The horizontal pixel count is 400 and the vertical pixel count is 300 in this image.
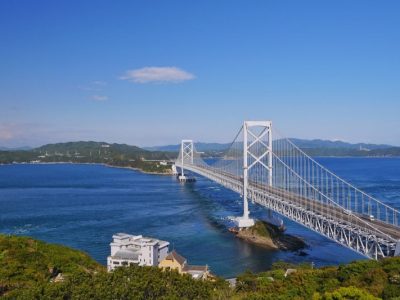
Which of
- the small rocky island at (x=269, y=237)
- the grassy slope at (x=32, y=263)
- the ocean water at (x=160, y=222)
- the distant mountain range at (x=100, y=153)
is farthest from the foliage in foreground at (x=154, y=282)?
the distant mountain range at (x=100, y=153)

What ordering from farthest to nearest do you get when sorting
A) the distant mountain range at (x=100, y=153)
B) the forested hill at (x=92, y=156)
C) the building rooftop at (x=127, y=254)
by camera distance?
the distant mountain range at (x=100, y=153)
the forested hill at (x=92, y=156)
the building rooftop at (x=127, y=254)

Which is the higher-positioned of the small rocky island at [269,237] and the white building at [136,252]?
the white building at [136,252]

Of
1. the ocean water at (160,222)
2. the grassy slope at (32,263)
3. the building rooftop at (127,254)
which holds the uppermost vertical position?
the grassy slope at (32,263)

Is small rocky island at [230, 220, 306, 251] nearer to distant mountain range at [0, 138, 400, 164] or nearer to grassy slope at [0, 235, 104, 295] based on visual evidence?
grassy slope at [0, 235, 104, 295]

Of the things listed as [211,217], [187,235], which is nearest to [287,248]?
[187,235]

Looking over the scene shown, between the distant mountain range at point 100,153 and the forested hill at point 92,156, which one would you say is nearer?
the forested hill at point 92,156

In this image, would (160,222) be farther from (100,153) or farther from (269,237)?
(100,153)

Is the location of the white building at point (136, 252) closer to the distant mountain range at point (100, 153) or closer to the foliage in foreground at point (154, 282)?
the foliage in foreground at point (154, 282)
